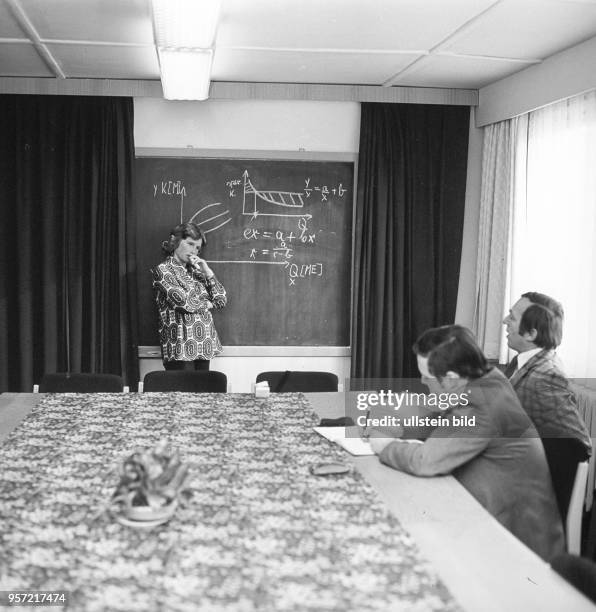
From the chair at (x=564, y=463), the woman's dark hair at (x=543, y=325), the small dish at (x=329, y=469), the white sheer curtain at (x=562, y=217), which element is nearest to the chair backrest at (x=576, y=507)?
the chair at (x=564, y=463)

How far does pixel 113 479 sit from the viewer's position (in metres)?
2.27

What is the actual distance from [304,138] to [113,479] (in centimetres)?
376

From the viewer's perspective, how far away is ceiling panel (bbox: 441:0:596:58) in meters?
3.44

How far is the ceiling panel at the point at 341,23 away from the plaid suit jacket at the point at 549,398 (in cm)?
173

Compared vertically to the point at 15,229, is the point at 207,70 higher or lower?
higher

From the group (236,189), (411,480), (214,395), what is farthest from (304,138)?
(411,480)

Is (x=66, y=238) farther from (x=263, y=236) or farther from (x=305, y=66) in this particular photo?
(x=305, y=66)

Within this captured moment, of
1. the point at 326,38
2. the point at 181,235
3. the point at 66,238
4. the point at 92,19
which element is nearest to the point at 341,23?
the point at 326,38

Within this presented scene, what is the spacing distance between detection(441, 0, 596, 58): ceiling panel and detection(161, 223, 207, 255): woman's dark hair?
2.09m

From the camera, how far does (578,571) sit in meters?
1.56

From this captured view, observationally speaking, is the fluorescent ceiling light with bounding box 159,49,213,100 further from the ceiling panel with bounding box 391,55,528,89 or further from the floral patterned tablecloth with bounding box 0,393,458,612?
the floral patterned tablecloth with bounding box 0,393,458,612

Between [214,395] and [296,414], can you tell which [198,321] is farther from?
[296,414]

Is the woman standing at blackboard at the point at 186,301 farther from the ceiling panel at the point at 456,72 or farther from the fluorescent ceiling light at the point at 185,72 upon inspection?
the ceiling panel at the point at 456,72

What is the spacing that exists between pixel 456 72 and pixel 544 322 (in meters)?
2.32
